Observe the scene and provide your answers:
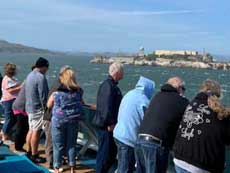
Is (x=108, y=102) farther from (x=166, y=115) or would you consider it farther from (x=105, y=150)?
(x=166, y=115)

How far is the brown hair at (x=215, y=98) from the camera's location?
412cm

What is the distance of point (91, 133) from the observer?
24.8ft

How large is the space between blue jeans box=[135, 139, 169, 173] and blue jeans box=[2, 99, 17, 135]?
3597 millimetres

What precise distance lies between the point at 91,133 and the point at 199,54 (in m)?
177

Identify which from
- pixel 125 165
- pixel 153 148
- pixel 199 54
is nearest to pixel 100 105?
Result: pixel 125 165

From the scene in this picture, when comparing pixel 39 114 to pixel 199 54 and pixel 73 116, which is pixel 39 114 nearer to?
pixel 73 116

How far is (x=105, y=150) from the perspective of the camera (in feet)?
20.0

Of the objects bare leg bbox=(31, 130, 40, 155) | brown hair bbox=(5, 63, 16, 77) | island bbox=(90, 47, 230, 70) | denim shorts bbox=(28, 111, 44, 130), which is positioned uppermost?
brown hair bbox=(5, 63, 16, 77)

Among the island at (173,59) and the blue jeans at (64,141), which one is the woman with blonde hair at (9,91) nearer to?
the blue jeans at (64,141)

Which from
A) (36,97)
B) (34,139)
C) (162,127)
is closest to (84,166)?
(34,139)

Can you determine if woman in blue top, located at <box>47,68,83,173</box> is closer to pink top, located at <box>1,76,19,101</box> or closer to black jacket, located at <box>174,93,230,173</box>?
pink top, located at <box>1,76,19,101</box>

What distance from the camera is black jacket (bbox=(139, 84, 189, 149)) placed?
468 cm

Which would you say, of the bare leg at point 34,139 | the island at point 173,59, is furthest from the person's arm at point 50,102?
the island at point 173,59

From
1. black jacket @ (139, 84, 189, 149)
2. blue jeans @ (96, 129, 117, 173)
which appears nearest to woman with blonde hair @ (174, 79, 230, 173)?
black jacket @ (139, 84, 189, 149)
